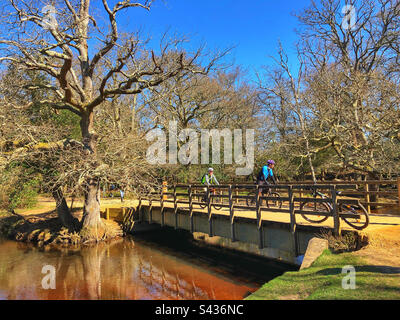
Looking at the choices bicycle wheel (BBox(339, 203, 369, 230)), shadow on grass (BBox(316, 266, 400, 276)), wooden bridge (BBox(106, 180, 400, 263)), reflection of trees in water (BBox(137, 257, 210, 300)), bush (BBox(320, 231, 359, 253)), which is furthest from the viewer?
reflection of trees in water (BBox(137, 257, 210, 300))

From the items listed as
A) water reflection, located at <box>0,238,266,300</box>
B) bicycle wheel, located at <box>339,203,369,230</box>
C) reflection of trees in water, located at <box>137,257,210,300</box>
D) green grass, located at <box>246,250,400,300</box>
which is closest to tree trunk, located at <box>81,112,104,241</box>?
water reflection, located at <box>0,238,266,300</box>

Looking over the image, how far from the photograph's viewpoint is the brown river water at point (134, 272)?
889 centimetres

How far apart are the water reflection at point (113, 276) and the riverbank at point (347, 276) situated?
9.44ft

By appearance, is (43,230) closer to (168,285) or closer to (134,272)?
(134,272)

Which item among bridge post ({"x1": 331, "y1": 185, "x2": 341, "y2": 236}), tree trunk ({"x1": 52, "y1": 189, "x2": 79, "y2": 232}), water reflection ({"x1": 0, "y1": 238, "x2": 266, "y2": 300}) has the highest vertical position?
bridge post ({"x1": 331, "y1": 185, "x2": 341, "y2": 236})

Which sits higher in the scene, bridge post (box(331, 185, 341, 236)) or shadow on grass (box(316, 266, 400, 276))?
bridge post (box(331, 185, 341, 236))

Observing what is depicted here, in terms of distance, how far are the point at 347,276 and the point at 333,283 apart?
0.34 meters

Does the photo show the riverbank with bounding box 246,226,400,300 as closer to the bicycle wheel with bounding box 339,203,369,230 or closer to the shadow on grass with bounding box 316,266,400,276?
the shadow on grass with bounding box 316,266,400,276

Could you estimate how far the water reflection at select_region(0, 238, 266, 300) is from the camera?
8844mm

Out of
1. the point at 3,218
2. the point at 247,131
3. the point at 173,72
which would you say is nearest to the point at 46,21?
the point at 173,72

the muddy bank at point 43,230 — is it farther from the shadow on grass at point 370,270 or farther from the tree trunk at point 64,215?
the shadow on grass at point 370,270

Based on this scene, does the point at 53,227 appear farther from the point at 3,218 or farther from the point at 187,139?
the point at 187,139

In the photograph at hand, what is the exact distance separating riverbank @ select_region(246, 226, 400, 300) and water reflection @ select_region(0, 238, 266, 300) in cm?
288
